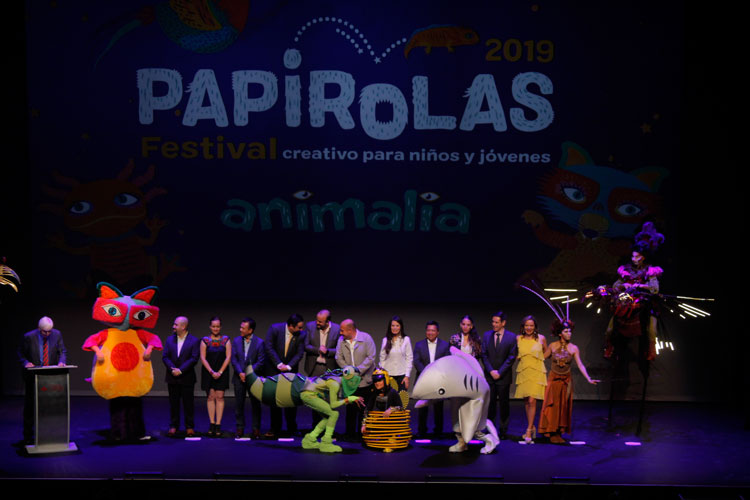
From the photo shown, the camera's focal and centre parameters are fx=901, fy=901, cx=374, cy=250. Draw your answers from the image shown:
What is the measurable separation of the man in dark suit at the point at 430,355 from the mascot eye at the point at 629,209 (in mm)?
2885

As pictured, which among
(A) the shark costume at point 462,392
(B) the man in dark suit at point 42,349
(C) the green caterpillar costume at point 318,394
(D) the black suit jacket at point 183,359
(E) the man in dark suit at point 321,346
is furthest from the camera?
(E) the man in dark suit at point 321,346

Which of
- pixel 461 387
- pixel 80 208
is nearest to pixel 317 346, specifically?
pixel 461 387

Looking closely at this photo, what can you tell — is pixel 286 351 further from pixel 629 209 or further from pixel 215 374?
pixel 629 209

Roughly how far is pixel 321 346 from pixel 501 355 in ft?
5.90

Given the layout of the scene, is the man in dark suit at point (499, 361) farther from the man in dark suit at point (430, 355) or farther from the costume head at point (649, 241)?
the costume head at point (649, 241)


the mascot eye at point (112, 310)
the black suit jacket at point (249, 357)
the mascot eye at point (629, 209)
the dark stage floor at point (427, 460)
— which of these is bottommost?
the dark stage floor at point (427, 460)

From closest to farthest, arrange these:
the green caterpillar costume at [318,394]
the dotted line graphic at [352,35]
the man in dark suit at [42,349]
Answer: the green caterpillar costume at [318,394], the man in dark suit at [42,349], the dotted line graphic at [352,35]

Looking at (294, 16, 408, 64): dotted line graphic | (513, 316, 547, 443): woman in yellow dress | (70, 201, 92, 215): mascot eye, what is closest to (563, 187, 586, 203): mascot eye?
(513, 316, 547, 443): woman in yellow dress

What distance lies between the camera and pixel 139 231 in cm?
1042

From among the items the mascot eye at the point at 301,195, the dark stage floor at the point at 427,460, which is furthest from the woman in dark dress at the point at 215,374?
the mascot eye at the point at 301,195

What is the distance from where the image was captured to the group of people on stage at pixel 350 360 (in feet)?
28.3

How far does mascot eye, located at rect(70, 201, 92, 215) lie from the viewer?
10.4 m

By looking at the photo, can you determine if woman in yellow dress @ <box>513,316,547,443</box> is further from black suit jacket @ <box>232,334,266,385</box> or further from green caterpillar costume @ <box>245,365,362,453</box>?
black suit jacket @ <box>232,334,266,385</box>

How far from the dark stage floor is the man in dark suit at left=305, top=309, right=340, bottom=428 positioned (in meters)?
0.70
